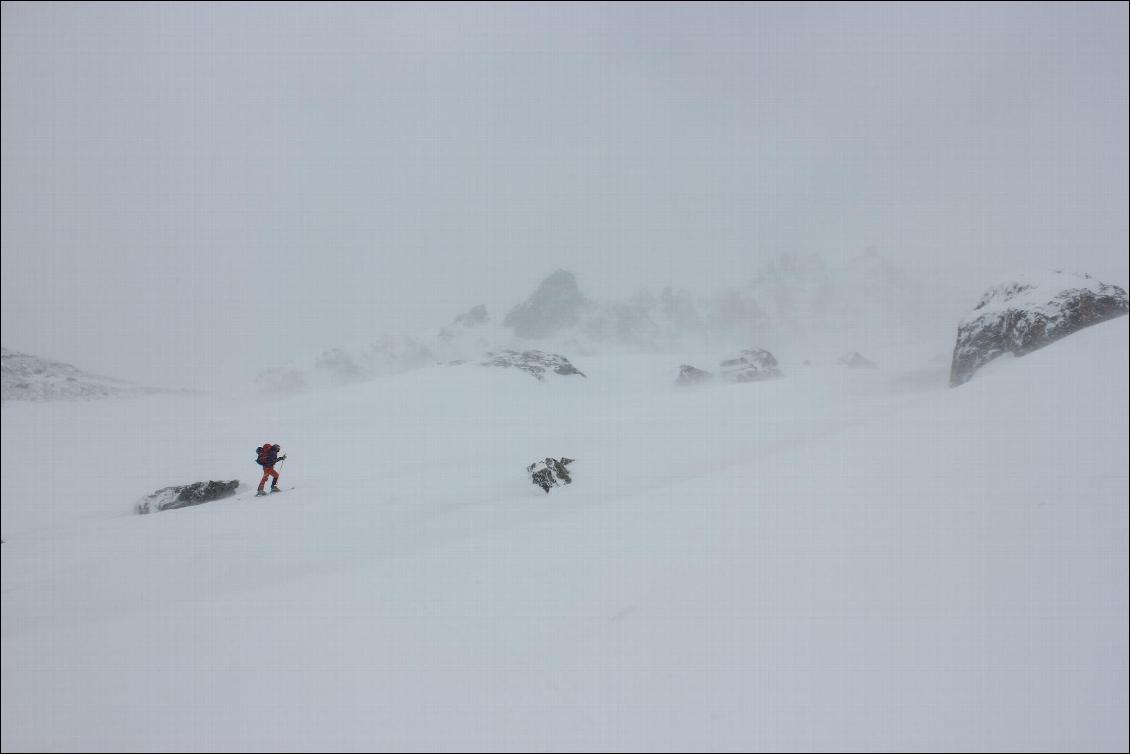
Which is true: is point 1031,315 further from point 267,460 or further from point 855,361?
point 855,361

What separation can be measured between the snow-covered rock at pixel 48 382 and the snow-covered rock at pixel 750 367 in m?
43.9

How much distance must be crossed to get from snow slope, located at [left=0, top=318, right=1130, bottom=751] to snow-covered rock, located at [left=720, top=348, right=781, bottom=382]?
23.9 metres

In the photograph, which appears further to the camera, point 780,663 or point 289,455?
point 289,455

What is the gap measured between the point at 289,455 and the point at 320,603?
11.9 m

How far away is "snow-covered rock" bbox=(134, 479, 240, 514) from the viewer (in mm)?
9141

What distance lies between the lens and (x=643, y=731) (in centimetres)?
215

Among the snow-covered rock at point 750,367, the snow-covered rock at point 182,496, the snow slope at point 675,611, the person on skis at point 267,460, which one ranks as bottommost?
the snow slope at point 675,611

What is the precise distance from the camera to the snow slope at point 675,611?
2.17 meters

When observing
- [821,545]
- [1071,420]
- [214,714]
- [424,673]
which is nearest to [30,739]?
[214,714]

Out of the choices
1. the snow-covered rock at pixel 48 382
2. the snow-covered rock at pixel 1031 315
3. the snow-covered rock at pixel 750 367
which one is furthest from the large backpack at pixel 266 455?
the snow-covered rock at pixel 48 382

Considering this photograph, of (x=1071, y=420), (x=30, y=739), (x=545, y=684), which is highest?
(x=1071, y=420)

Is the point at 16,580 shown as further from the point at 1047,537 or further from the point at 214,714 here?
the point at 1047,537

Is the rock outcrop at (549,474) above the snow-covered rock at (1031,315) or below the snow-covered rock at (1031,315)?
below

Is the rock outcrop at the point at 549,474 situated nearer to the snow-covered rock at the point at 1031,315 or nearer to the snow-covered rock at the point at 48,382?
the snow-covered rock at the point at 1031,315
